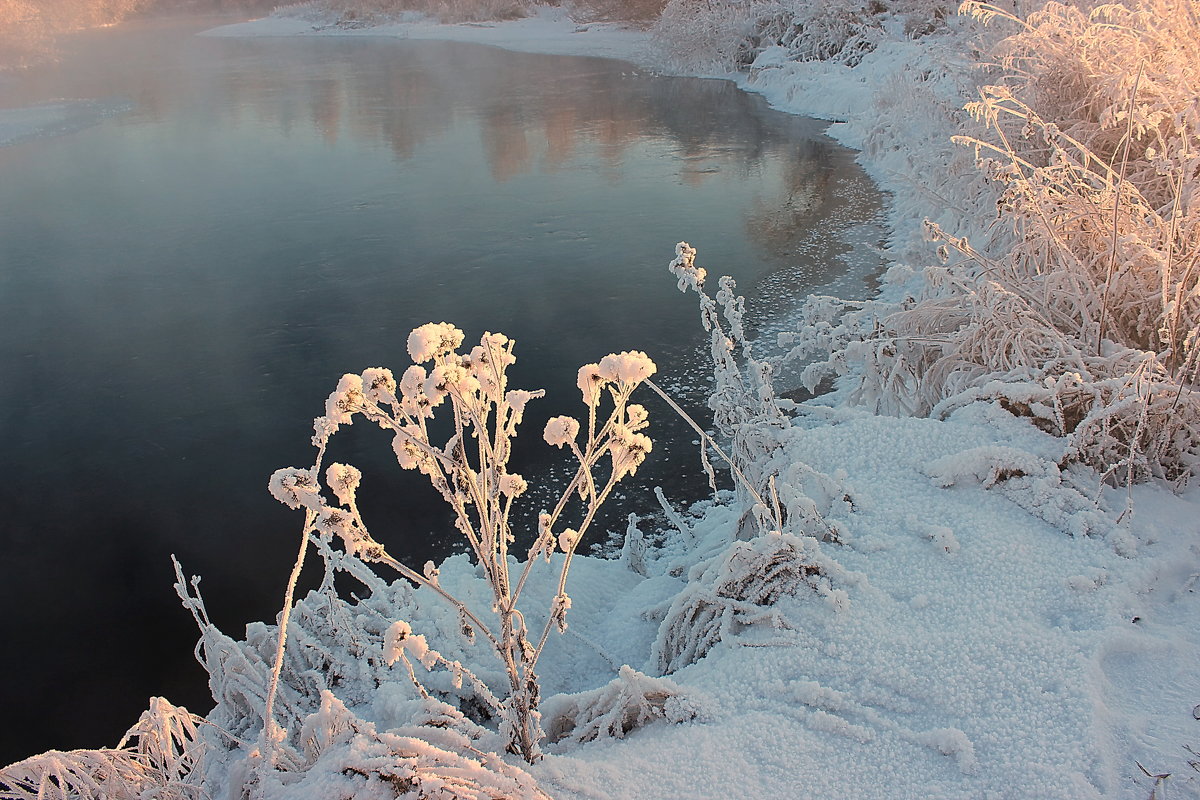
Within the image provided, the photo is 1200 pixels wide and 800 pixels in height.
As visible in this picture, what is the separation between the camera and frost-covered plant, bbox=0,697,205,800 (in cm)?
169

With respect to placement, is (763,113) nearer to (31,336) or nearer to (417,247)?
(417,247)

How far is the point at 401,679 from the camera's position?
2.55 meters

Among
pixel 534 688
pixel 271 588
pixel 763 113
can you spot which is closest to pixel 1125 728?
pixel 534 688

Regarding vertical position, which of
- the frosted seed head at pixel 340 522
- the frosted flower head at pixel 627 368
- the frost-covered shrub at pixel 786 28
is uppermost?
the frost-covered shrub at pixel 786 28

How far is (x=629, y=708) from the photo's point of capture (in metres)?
2.03

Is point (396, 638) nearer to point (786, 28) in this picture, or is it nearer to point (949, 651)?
point (949, 651)

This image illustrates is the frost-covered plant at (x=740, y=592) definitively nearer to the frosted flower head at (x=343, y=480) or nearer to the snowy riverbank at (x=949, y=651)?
the snowy riverbank at (x=949, y=651)

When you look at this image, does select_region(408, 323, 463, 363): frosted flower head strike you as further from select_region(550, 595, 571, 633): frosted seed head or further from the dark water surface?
the dark water surface

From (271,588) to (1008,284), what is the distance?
355 centimetres

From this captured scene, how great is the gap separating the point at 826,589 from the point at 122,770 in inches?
67.9

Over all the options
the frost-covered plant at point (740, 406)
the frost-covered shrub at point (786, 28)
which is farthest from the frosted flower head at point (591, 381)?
the frost-covered shrub at point (786, 28)

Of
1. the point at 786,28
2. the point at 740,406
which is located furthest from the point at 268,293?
the point at 786,28

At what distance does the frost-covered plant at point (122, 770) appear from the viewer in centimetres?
169

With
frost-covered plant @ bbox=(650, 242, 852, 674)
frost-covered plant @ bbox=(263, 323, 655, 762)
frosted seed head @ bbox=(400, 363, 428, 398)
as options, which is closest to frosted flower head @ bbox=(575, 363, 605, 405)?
frost-covered plant @ bbox=(263, 323, 655, 762)
